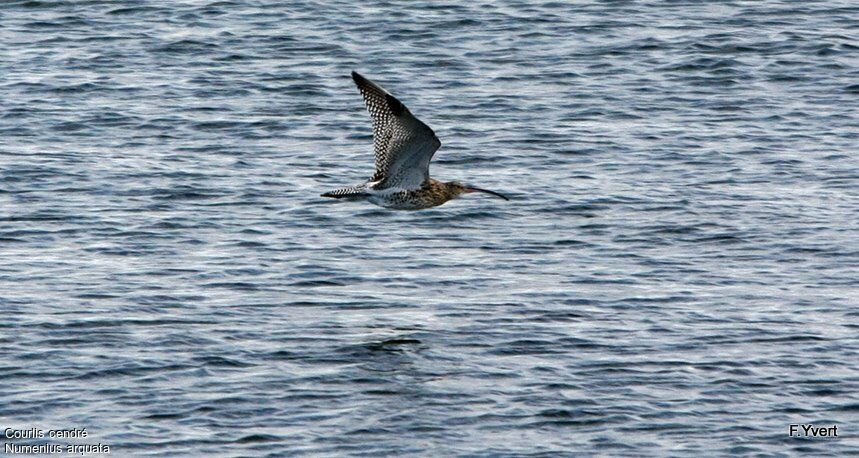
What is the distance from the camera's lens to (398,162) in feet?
65.4

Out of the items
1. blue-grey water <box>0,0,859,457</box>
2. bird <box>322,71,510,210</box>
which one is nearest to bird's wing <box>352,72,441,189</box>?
bird <box>322,71,510,210</box>

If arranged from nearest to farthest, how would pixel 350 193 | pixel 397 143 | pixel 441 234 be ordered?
pixel 350 193
pixel 397 143
pixel 441 234

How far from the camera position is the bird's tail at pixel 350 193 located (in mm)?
19328

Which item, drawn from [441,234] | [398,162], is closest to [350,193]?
[398,162]

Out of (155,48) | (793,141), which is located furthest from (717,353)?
(155,48)

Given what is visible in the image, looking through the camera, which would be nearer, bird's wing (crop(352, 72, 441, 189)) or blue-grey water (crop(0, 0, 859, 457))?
blue-grey water (crop(0, 0, 859, 457))

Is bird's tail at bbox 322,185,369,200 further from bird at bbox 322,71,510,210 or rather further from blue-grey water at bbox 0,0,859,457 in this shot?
blue-grey water at bbox 0,0,859,457

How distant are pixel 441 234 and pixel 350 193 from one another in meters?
4.52

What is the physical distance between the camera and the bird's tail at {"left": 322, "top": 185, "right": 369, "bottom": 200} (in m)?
19.3

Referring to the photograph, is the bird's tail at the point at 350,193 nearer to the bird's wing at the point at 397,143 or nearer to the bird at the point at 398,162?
the bird at the point at 398,162

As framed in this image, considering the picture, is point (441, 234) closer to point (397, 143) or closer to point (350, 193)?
point (397, 143)

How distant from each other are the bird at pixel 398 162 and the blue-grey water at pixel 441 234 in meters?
1.34

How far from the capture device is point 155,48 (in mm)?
34438

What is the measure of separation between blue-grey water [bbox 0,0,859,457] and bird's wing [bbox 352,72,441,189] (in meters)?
1.62
